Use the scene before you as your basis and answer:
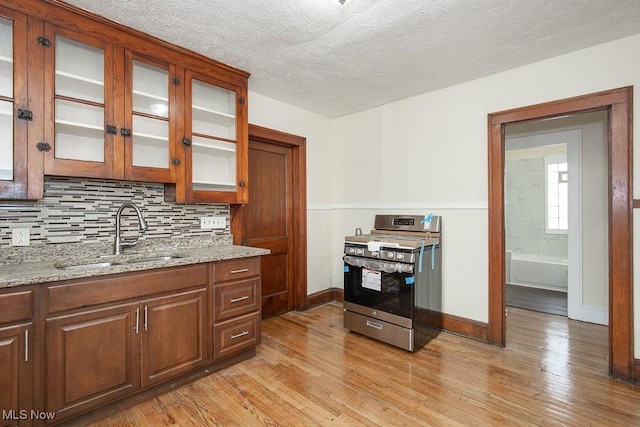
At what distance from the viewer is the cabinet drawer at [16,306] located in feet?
4.81

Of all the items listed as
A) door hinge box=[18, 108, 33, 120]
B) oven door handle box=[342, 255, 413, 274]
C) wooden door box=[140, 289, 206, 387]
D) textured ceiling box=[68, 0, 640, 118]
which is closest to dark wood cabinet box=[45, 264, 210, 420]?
wooden door box=[140, 289, 206, 387]

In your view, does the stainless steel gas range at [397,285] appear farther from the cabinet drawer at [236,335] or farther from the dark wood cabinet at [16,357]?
the dark wood cabinet at [16,357]

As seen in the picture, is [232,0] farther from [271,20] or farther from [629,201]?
[629,201]

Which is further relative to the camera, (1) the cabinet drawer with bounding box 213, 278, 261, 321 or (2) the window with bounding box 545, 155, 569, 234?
(2) the window with bounding box 545, 155, 569, 234

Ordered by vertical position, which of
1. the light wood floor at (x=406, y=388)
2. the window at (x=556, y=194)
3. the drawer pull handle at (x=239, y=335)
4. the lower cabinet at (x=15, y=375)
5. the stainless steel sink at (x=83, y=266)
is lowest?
the light wood floor at (x=406, y=388)

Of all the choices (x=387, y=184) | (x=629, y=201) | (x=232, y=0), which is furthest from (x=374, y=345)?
(x=232, y=0)

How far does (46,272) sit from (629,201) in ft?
12.1

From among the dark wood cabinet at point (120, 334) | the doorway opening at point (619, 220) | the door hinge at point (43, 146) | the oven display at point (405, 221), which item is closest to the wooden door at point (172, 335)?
the dark wood cabinet at point (120, 334)

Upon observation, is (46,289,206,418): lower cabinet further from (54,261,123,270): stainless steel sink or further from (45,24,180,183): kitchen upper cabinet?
(45,24,180,183): kitchen upper cabinet

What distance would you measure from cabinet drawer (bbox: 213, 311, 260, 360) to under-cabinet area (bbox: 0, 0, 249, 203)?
0.99 m

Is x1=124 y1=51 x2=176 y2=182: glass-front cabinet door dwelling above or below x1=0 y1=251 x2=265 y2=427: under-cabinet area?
above

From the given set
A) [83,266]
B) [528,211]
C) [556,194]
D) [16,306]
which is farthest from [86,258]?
[556,194]

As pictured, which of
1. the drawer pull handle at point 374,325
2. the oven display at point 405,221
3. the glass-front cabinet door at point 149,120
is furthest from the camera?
the oven display at point 405,221

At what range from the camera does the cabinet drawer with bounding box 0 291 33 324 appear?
147 centimetres
